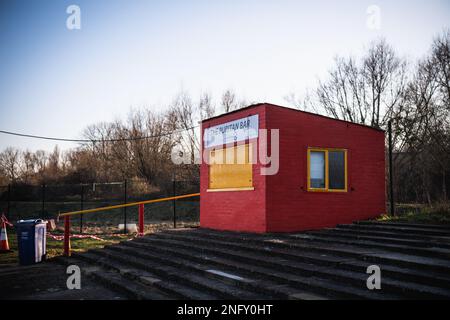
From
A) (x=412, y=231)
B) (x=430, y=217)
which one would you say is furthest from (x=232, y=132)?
(x=430, y=217)

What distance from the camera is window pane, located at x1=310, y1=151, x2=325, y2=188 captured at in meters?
10.8

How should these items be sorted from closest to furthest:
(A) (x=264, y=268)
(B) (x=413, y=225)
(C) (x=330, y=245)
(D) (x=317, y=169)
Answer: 1. (A) (x=264, y=268)
2. (C) (x=330, y=245)
3. (B) (x=413, y=225)
4. (D) (x=317, y=169)

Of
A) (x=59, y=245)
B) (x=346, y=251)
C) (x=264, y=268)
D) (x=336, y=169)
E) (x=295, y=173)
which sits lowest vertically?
(x=59, y=245)

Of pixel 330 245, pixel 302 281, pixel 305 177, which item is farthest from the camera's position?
pixel 305 177

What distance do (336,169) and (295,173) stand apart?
1.34 m

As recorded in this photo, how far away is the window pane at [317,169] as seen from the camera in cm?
1080

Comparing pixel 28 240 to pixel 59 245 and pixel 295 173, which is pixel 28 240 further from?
pixel 295 173

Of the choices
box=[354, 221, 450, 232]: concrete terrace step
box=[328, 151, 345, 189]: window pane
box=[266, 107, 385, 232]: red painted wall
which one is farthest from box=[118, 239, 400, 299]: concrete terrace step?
box=[328, 151, 345, 189]: window pane

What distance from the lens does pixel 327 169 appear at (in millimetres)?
10930

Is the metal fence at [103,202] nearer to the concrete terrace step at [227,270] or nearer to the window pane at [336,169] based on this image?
the window pane at [336,169]

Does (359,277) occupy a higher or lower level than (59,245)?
higher

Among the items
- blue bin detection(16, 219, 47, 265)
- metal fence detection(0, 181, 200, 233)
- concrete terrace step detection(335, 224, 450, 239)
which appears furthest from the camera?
metal fence detection(0, 181, 200, 233)

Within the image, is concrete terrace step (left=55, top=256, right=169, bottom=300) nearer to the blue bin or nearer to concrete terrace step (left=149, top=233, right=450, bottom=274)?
the blue bin

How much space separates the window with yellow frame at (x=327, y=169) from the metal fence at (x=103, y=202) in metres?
14.9
